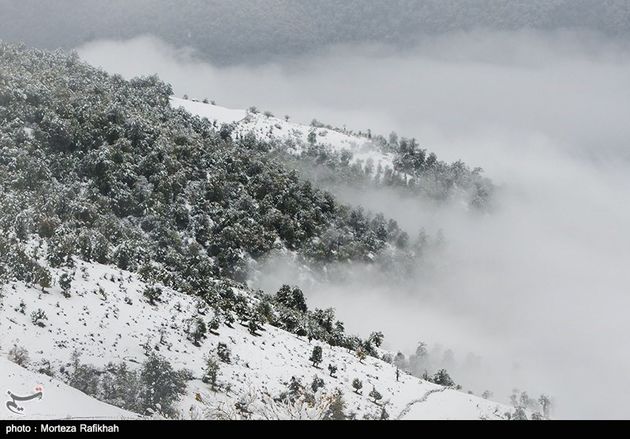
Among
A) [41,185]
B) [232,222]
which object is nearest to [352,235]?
[232,222]

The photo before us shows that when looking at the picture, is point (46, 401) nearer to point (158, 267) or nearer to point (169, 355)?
point (169, 355)

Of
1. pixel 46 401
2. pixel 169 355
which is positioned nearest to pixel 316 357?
pixel 169 355

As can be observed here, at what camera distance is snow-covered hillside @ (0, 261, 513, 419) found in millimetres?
32625

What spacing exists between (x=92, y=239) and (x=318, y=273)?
315 feet

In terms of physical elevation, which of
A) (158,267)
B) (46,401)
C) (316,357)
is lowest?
(46,401)

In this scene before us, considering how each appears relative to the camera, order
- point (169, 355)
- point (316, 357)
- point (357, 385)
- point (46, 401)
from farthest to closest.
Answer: point (316, 357) → point (357, 385) → point (169, 355) → point (46, 401)

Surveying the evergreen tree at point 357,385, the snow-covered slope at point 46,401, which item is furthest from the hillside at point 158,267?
the snow-covered slope at point 46,401

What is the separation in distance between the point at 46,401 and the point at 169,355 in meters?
16.6

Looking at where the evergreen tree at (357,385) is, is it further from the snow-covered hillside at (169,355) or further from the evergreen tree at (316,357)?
the evergreen tree at (316,357)

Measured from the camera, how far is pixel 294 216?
159m

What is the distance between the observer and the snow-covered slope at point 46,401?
27656mm

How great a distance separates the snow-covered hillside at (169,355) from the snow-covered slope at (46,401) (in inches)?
2.7

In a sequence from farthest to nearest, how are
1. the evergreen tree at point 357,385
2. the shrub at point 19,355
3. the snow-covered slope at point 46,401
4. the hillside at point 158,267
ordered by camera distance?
the evergreen tree at point 357,385
the hillside at point 158,267
the shrub at point 19,355
the snow-covered slope at point 46,401

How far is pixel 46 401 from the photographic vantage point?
29203mm
